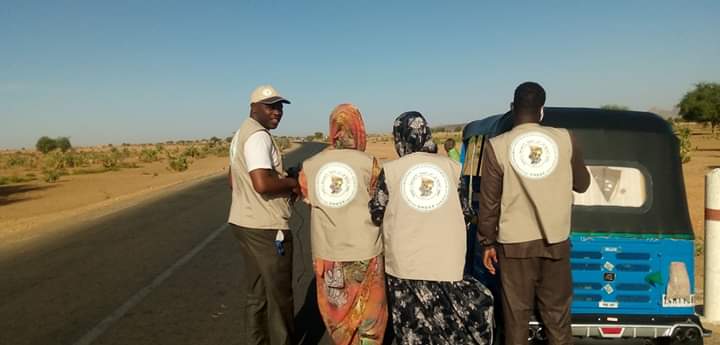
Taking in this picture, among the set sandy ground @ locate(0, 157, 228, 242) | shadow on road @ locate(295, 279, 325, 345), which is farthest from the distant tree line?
shadow on road @ locate(295, 279, 325, 345)

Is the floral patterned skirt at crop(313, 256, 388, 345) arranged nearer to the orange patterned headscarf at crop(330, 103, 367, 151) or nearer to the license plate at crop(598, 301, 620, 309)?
the orange patterned headscarf at crop(330, 103, 367, 151)

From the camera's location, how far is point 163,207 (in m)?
15.3

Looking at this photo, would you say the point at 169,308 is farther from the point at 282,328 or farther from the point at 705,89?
the point at 705,89

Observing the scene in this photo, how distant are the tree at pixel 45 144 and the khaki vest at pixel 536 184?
331ft

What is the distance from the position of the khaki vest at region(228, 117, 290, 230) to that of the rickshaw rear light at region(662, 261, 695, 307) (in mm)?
2870

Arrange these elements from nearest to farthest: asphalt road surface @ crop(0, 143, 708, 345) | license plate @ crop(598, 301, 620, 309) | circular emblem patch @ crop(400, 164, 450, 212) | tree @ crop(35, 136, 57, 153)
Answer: circular emblem patch @ crop(400, 164, 450, 212) → license plate @ crop(598, 301, 620, 309) → asphalt road surface @ crop(0, 143, 708, 345) → tree @ crop(35, 136, 57, 153)

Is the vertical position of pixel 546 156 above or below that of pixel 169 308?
above

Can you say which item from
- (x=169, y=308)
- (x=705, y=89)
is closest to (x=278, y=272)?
(x=169, y=308)

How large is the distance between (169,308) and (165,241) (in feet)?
14.3

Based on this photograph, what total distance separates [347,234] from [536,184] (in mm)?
1233

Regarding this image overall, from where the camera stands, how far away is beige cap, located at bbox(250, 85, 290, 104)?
3955 millimetres

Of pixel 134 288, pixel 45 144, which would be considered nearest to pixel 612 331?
pixel 134 288

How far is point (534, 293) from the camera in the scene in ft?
11.4

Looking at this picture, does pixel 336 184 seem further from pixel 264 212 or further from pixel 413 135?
pixel 264 212
